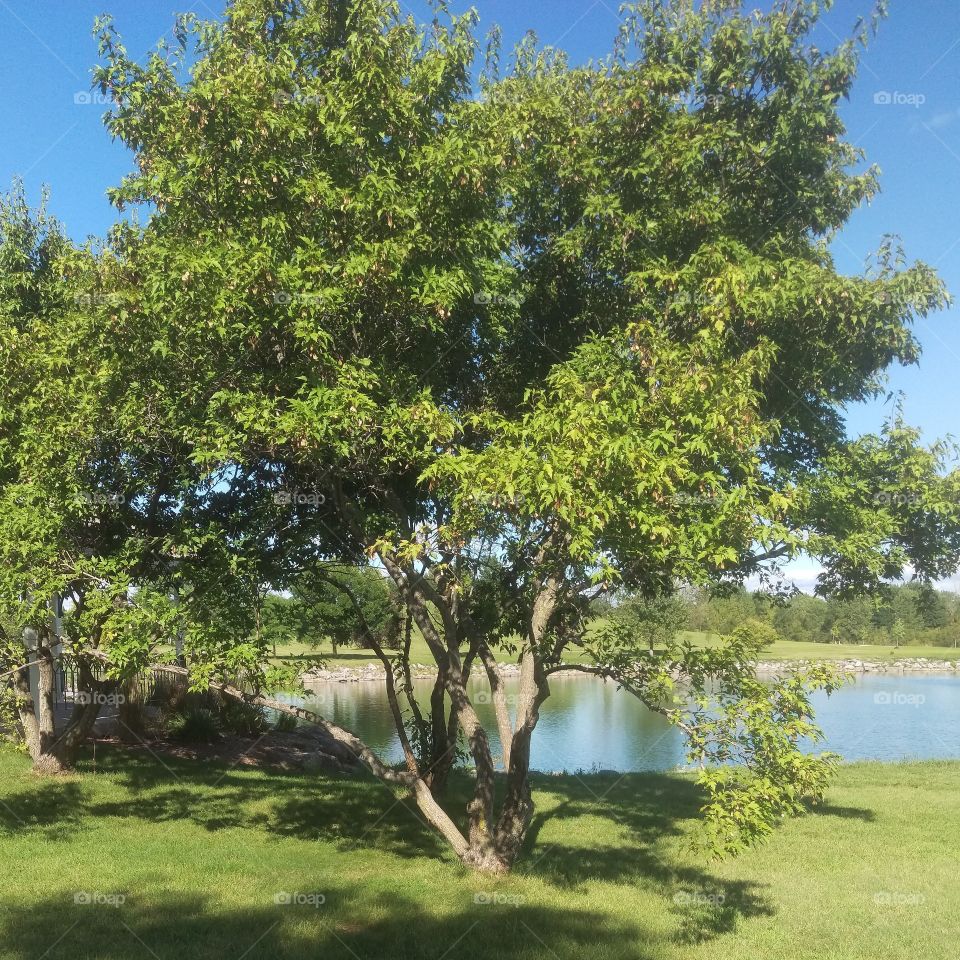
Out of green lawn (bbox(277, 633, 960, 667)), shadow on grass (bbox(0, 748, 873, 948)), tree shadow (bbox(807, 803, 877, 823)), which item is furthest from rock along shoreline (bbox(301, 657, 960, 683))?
tree shadow (bbox(807, 803, 877, 823))

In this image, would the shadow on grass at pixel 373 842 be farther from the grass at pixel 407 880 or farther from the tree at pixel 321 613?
the tree at pixel 321 613

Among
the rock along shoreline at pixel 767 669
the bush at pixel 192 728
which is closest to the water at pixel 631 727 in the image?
the bush at pixel 192 728

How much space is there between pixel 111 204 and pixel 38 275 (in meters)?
5.68

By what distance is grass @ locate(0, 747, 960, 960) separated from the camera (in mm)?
8125

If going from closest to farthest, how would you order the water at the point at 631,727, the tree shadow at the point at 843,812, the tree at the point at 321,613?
the tree at the point at 321,613, the tree shadow at the point at 843,812, the water at the point at 631,727

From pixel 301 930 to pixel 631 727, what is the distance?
2815 centimetres

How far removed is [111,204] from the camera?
1054 centimetres

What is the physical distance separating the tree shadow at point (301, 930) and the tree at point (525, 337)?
1.63m

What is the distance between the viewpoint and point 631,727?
3459cm

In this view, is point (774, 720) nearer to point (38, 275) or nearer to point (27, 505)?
point (27, 505)

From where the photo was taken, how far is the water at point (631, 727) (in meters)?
26.7

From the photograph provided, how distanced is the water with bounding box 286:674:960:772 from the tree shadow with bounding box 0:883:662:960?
28.0ft

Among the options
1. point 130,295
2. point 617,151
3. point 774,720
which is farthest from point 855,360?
point 130,295

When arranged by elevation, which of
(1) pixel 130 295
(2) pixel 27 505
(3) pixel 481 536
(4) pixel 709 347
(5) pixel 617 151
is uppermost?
(5) pixel 617 151
